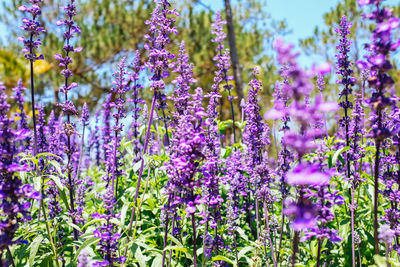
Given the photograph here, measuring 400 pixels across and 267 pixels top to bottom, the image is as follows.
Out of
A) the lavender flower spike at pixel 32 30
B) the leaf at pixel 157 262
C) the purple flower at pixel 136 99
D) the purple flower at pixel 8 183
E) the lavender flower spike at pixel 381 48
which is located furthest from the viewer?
the purple flower at pixel 136 99

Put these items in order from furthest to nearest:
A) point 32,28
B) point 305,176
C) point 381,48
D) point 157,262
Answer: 1. point 32,28
2. point 157,262
3. point 381,48
4. point 305,176

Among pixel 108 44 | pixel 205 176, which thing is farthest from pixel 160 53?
pixel 108 44

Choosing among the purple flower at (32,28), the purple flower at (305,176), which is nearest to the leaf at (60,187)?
the purple flower at (32,28)

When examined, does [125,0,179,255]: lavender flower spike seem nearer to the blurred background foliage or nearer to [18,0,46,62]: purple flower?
[18,0,46,62]: purple flower

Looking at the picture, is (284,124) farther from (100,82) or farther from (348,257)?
(100,82)

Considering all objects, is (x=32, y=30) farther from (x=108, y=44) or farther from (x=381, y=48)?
(x=108, y=44)

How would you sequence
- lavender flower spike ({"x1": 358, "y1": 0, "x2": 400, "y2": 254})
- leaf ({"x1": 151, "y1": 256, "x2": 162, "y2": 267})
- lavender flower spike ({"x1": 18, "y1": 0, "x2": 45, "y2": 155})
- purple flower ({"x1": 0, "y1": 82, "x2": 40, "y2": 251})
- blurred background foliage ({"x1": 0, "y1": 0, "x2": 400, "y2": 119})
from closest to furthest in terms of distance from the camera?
lavender flower spike ({"x1": 358, "y1": 0, "x2": 400, "y2": 254}), purple flower ({"x1": 0, "y1": 82, "x2": 40, "y2": 251}), leaf ({"x1": 151, "y1": 256, "x2": 162, "y2": 267}), lavender flower spike ({"x1": 18, "y1": 0, "x2": 45, "y2": 155}), blurred background foliage ({"x1": 0, "y1": 0, "x2": 400, "y2": 119})

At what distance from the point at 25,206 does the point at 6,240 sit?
28cm

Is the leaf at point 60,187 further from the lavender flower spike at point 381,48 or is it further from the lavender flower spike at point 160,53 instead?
the lavender flower spike at point 381,48

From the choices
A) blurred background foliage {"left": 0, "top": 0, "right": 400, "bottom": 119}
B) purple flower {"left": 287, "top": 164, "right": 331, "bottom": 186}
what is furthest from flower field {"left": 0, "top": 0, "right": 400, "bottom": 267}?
blurred background foliage {"left": 0, "top": 0, "right": 400, "bottom": 119}

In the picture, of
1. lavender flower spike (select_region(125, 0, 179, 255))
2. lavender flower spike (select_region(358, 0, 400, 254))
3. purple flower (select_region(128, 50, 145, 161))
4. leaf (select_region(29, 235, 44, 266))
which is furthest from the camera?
purple flower (select_region(128, 50, 145, 161))

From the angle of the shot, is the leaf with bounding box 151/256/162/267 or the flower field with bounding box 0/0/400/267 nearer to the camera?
the flower field with bounding box 0/0/400/267

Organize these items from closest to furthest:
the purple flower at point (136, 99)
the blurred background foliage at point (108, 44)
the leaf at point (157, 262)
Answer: the leaf at point (157, 262) < the purple flower at point (136, 99) < the blurred background foliage at point (108, 44)

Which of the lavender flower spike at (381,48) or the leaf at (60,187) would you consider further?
the leaf at (60,187)
